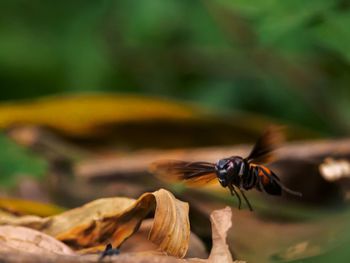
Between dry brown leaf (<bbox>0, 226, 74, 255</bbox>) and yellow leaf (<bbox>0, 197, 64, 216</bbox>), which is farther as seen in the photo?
yellow leaf (<bbox>0, 197, 64, 216</bbox>)

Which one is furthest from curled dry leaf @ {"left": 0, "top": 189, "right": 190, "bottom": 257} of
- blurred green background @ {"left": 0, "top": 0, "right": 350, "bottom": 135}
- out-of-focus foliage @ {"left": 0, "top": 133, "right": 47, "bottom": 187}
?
blurred green background @ {"left": 0, "top": 0, "right": 350, "bottom": 135}

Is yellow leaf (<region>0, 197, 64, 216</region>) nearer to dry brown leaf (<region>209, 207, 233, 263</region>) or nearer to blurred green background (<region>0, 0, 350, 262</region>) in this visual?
blurred green background (<region>0, 0, 350, 262</region>)

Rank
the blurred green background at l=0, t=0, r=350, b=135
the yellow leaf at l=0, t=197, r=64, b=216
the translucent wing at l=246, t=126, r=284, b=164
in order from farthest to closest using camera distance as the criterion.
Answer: the blurred green background at l=0, t=0, r=350, b=135 < the yellow leaf at l=0, t=197, r=64, b=216 < the translucent wing at l=246, t=126, r=284, b=164

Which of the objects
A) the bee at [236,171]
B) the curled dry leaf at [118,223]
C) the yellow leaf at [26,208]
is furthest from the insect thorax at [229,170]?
the yellow leaf at [26,208]

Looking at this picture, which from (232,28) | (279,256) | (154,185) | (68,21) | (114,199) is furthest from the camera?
(68,21)

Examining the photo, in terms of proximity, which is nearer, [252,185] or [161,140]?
[252,185]

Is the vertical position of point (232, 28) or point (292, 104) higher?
point (232, 28)

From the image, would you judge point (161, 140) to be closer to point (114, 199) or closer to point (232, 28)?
point (232, 28)

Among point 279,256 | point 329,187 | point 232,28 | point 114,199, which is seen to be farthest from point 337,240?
point 232,28
